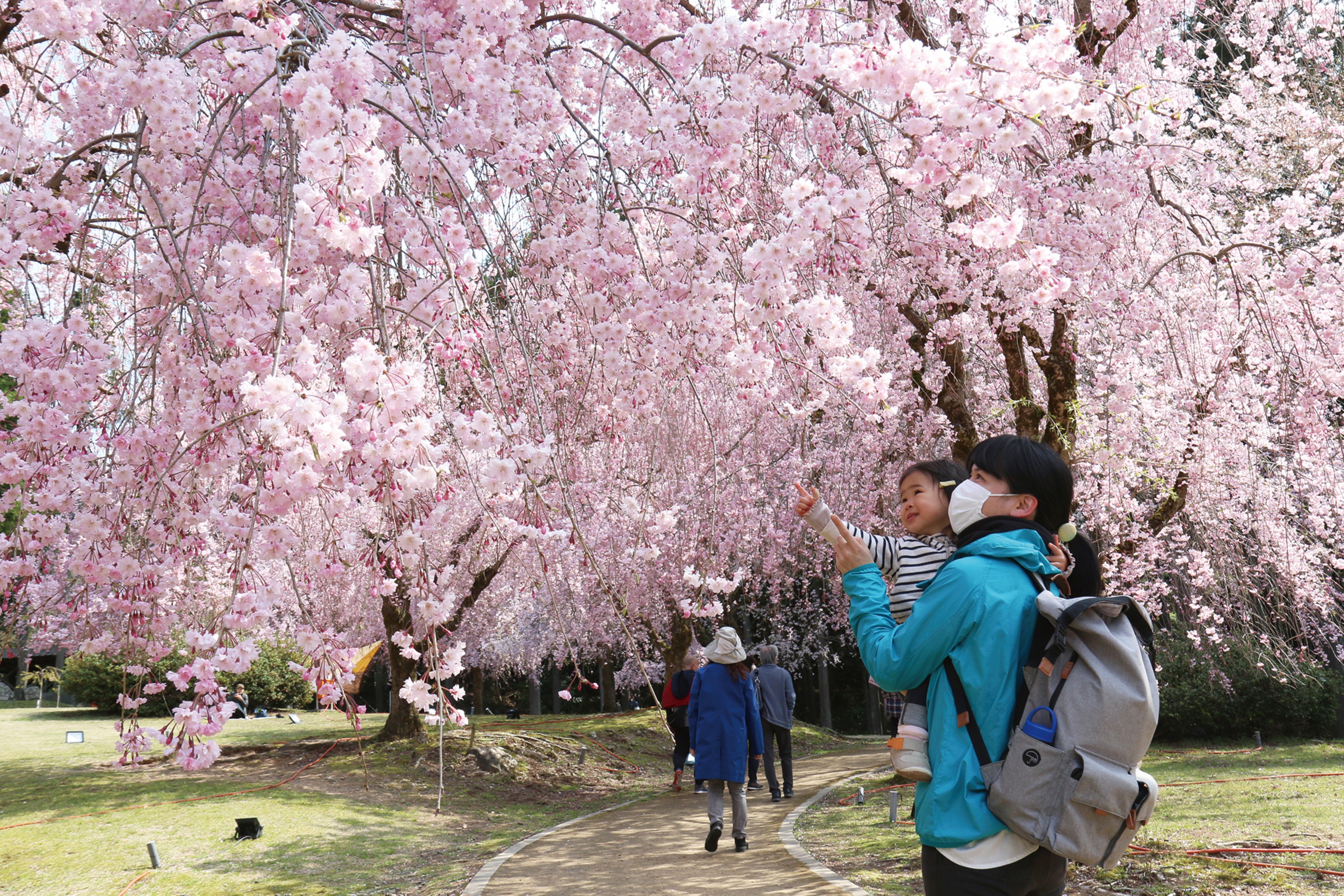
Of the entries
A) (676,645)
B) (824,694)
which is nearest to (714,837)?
(676,645)

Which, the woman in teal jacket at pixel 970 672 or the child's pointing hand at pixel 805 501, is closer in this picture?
the woman in teal jacket at pixel 970 672

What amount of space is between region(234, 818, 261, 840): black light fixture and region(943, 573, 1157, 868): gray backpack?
7124mm

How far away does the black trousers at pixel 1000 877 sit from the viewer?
1945 millimetres

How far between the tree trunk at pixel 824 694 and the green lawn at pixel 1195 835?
850 cm

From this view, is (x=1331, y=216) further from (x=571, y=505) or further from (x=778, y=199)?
(x=571, y=505)

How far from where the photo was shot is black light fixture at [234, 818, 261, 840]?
738cm

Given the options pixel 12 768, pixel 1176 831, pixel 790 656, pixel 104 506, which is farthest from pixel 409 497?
pixel 790 656

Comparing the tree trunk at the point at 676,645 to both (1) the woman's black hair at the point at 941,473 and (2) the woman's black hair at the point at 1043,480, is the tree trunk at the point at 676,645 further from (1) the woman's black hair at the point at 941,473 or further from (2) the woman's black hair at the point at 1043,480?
(2) the woman's black hair at the point at 1043,480

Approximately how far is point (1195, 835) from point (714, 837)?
126 inches

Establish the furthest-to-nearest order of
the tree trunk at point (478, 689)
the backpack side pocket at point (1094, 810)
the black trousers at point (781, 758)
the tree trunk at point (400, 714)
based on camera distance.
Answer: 1. the tree trunk at point (478, 689)
2. the tree trunk at point (400, 714)
3. the black trousers at point (781, 758)
4. the backpack side pocket at point (1094, 810)

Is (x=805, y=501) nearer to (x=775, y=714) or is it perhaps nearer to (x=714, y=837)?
(x=714, y=837)

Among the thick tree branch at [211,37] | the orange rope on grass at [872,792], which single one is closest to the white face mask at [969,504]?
the thick tree branch at [211,37]

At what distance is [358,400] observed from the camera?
2.63 metres

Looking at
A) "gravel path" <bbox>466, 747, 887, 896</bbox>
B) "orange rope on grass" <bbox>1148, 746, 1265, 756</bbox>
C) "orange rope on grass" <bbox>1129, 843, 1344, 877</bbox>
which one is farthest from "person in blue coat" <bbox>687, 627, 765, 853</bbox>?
"orange rope on grass" <bbox>1148, 746, 1265, 756</bbox>
